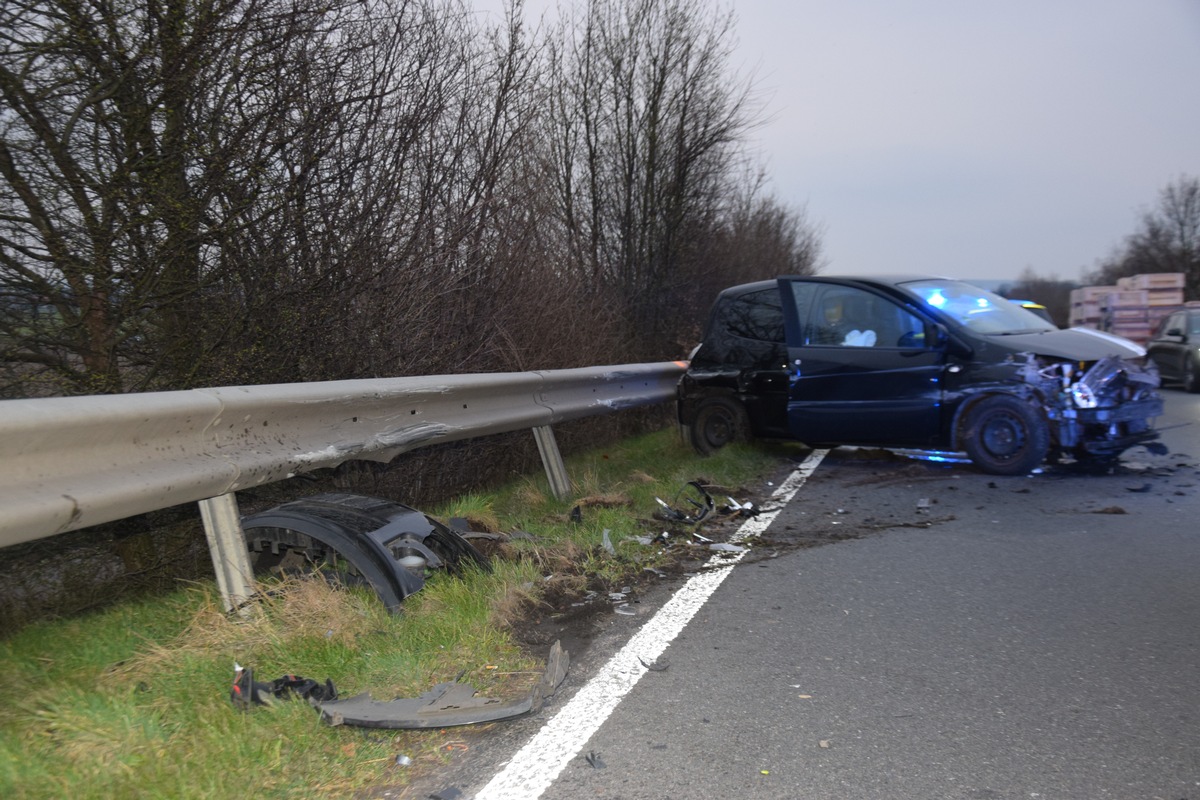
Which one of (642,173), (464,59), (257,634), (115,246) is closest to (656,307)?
(642,173)

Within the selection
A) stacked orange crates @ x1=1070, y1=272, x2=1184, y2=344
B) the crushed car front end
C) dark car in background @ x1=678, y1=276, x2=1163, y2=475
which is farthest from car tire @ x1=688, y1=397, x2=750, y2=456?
stacked orange crates @ x1=1070, y1=272, x2=1184, y2=344

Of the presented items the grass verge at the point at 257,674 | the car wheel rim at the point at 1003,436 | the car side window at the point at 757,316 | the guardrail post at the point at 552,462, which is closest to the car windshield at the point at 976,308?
the car wheel rim at the point at 1003,436

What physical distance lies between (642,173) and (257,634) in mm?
14403

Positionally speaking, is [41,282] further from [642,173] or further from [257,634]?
[642,173]

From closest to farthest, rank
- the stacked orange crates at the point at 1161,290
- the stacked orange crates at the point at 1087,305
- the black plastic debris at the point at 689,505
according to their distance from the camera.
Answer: the black plastic debris at the point at 689,505
the stacked orange crates at the point at 1161,290
the stacked orange crates at the point at 1087,305

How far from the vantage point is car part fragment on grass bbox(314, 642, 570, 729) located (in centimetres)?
314

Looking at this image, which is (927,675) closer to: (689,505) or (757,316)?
(689,505)

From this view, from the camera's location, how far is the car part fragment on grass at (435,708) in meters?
3.14

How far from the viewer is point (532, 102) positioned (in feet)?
30.9

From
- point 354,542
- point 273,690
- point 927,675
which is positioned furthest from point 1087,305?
point 273,690

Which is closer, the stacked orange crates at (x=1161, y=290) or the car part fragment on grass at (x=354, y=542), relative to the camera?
the car part fragment on grass at (x=354, y=542)

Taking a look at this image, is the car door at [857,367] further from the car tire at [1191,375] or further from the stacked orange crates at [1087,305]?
the stacked orange crates at [1087,305]

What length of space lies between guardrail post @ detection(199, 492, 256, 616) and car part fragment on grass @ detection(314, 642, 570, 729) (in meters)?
0.89

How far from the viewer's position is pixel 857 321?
8633 mm
